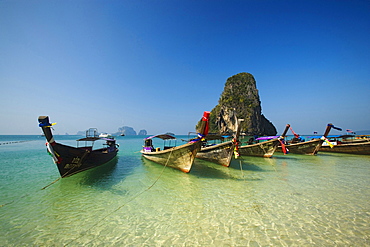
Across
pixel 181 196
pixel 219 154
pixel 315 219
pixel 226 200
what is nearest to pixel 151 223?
pixel 181 196

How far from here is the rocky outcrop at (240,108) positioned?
76312 mm

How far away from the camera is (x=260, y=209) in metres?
5.29

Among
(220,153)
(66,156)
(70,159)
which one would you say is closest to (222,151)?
(220,153)

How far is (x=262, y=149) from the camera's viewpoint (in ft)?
55.8

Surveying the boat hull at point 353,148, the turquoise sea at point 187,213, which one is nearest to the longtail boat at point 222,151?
the turquoise sea at point 187,213

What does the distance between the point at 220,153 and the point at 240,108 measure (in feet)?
237

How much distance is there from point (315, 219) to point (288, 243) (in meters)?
1.81

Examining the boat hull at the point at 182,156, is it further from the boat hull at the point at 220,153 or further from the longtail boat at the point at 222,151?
the boat hull at the point at 220,153

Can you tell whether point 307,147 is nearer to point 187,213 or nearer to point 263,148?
point 263,148

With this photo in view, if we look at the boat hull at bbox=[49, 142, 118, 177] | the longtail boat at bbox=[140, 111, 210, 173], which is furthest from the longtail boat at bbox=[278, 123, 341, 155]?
the boat hull at bbox=[49, 142, 118, 177]

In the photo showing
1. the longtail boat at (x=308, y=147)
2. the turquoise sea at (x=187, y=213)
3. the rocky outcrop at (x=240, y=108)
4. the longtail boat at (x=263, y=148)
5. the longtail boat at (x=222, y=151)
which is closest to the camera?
the turquoise sea at (x=187, y=213)

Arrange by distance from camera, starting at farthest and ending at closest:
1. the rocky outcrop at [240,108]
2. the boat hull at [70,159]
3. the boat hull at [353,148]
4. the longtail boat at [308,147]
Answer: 1. the rocky outcrop at [240,108]
2. the longtail boat at [308,147]
3. the boat hull at [353,148]
4. the boat hull at [70,159]

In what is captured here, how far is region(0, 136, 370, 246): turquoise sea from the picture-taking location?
3898 millimetres

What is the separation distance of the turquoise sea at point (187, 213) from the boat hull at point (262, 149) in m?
8.02
